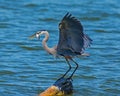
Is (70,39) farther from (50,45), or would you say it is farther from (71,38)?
(50,45)

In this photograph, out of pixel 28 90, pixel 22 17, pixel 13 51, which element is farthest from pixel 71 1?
pixel 28 90

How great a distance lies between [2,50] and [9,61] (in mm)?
1215

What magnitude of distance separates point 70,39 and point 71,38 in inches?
1.5

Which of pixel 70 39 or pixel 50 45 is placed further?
pixel 50 45

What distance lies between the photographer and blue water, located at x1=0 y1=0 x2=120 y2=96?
10188 mm

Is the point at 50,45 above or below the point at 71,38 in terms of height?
below

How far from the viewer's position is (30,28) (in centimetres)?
1555

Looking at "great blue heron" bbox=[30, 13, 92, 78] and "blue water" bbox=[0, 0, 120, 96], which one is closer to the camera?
"great blue heron" bbox=[30, 13, 92, 78]

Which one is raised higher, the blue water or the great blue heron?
the great blue heron

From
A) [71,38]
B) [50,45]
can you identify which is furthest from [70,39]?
→ [50,45]

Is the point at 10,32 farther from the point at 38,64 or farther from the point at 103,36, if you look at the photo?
the point at 38,64

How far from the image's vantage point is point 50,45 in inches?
532

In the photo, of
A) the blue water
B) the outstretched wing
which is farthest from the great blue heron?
the blue water

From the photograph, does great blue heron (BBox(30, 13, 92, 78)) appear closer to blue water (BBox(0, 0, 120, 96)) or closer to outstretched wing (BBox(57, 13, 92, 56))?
outstretched wing (BBox(57, 13, 92, 56))
